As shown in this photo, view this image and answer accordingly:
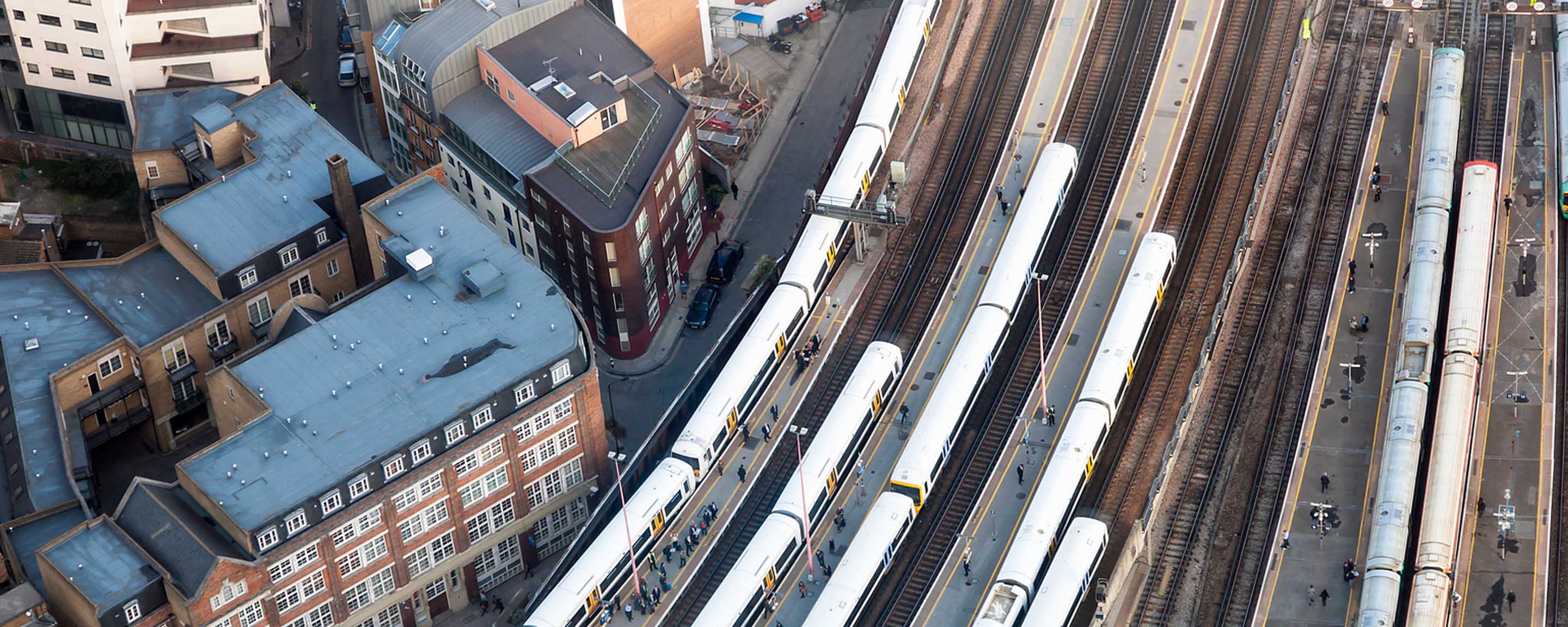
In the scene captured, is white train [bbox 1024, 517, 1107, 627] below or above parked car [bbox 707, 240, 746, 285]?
below

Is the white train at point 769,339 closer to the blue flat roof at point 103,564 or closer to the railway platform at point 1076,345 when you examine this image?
the railway platform at point 1076,345

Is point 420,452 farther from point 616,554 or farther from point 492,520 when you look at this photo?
point 616,554

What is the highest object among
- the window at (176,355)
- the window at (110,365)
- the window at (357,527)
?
the window at (176,355)

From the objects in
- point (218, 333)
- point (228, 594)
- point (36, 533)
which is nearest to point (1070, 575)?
point (228, 594)

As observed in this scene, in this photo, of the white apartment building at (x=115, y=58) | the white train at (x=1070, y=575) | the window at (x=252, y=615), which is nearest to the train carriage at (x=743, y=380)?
the white train at (x=1070, y=575)

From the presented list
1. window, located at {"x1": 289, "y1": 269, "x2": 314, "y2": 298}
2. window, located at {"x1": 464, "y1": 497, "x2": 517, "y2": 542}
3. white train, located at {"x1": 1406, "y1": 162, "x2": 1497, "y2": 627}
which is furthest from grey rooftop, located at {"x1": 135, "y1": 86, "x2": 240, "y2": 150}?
white train, located at {"x1": 1406, "y1": 162, "x2": 1497, "y2": 627}

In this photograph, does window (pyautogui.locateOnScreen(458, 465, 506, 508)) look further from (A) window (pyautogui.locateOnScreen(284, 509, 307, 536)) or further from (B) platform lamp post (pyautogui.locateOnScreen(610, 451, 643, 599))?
(A) window (pyautogui.locateOnScreen(284, 509, 307, 536))
